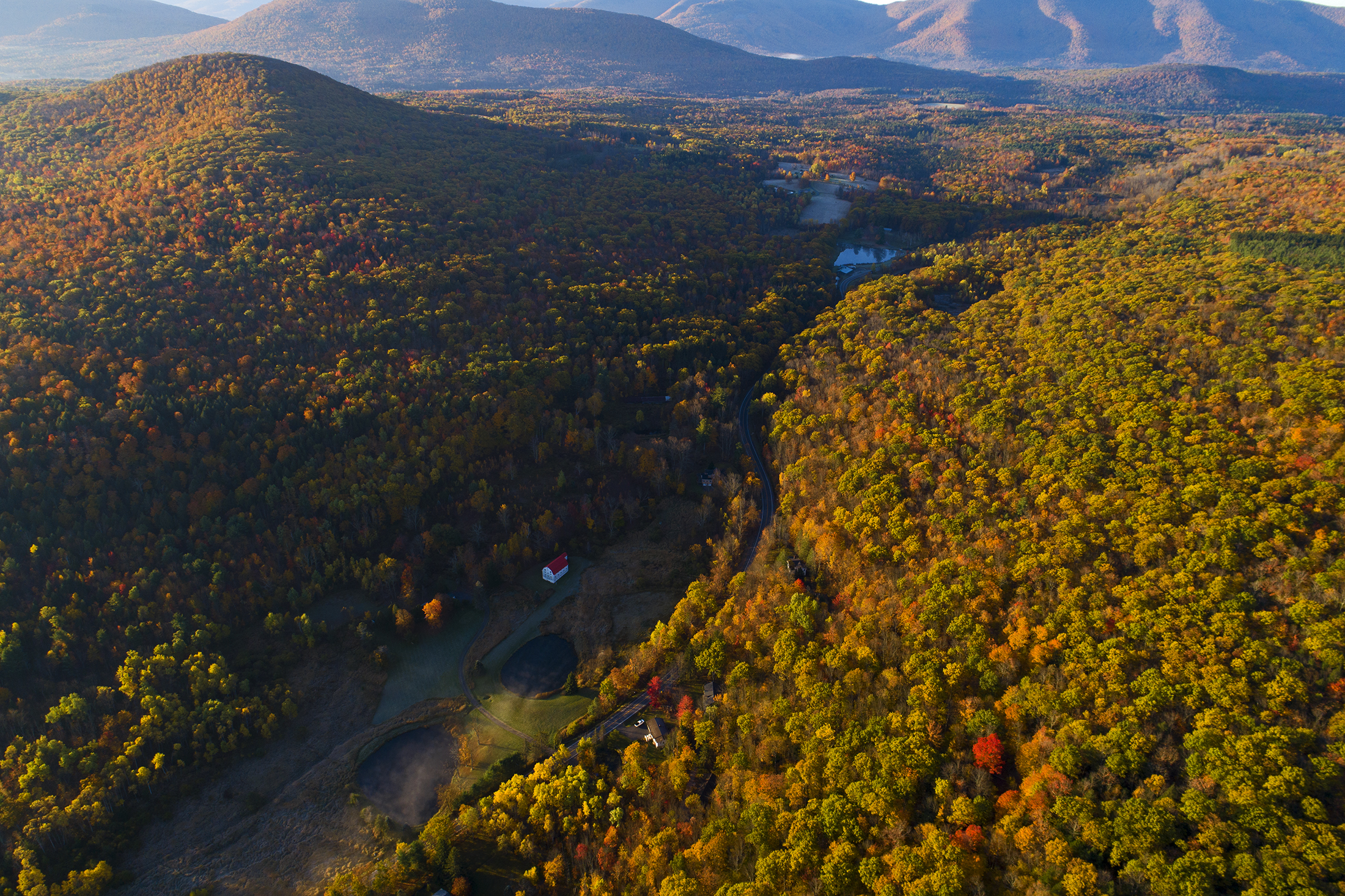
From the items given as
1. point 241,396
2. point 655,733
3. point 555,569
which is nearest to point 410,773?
point 655,733

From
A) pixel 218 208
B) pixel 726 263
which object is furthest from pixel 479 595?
pixel 726 263

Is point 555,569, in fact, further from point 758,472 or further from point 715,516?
Result: point 758,472

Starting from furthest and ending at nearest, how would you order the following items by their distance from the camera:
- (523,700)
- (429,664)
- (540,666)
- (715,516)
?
(715,516), (429,664), (540,666), (523,700)

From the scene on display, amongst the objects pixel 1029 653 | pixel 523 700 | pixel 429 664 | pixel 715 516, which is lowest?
pixel 523 700

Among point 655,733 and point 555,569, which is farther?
point 555,569

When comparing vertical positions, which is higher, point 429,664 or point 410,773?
point 429,664

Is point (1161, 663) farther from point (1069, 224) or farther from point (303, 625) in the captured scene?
point (1069, 224)
